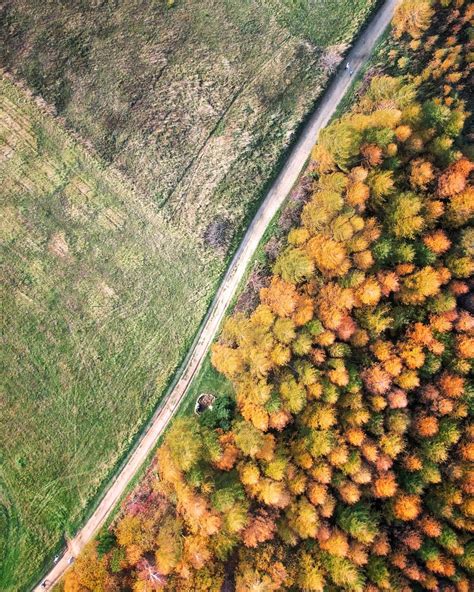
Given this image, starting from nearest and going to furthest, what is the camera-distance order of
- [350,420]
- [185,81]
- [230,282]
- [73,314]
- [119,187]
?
[350,420]
[73,314]
[119,187]
[230,282]
[185,81]

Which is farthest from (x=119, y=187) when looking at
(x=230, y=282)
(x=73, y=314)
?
(x=230, y=282)

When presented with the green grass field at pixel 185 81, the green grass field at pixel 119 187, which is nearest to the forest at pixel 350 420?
the green grass field at pixel 119 187

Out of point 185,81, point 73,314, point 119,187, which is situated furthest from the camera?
point 185,81

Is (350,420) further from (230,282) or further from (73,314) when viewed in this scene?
(73,314)

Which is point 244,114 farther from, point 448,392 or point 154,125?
point 448,392

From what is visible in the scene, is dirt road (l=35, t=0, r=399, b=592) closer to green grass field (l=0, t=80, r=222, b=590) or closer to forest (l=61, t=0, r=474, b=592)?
green grass field (l=0, t=80, r=222, b=590)

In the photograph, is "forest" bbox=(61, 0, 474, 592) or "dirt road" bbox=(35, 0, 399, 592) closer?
"forest" bbox=(61, 0, 474, 592)

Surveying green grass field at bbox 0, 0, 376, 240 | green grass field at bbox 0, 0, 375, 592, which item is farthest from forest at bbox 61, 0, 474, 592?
green grass field at bbox 0, 0, 376, 240

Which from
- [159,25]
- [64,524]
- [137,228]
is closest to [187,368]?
[137,228]
